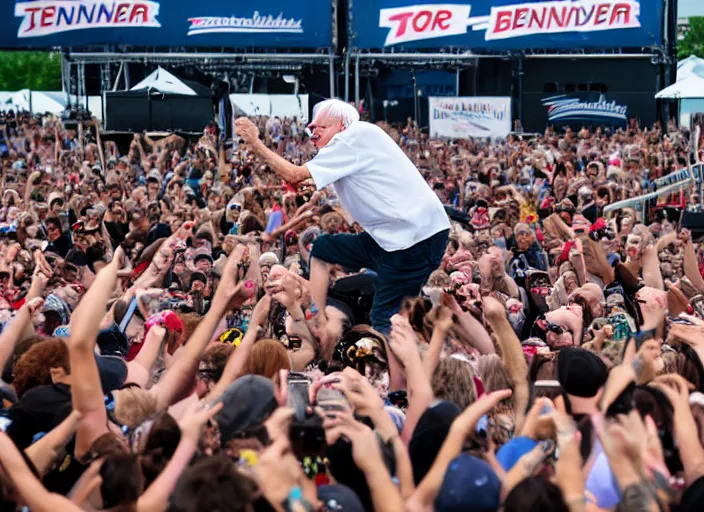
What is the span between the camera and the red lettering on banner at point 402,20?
1316 inches

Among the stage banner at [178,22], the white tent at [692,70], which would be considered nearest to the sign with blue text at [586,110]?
the white tent at [692,70]

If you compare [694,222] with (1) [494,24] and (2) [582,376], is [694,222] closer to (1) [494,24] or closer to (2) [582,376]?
(2) [582,376]

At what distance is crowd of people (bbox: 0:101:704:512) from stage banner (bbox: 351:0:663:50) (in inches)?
940

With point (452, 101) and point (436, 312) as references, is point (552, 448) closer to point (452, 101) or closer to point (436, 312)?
point (436, 312)

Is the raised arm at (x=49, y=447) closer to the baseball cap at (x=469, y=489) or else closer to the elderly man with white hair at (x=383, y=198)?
the baseball cap at (x=469, y=489)

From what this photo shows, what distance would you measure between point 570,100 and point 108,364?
97.6 feet

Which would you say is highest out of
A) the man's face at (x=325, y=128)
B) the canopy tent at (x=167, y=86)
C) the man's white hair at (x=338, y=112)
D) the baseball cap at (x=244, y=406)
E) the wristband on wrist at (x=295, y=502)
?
the canopy tent at (x=167, y=86)

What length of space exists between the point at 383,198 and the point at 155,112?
2203 centimetres

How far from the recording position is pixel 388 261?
5.58m

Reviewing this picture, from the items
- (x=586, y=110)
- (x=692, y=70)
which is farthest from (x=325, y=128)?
(x=586, y=110)

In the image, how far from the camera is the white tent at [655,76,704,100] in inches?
1032

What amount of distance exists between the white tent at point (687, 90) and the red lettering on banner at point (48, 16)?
56.1 ft

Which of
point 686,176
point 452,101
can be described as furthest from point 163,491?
point 452,101

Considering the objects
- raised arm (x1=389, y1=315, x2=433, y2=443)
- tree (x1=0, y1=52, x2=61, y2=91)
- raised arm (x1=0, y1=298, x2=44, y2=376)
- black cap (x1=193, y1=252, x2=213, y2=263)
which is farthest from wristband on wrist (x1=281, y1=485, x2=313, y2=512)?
tree (x1=0, y1=52, x2=61, y2=91)
